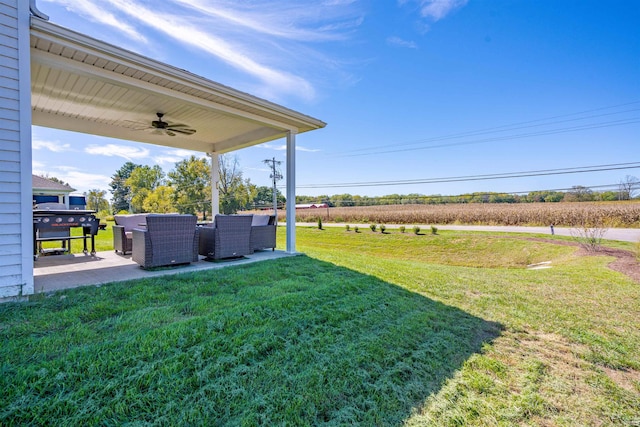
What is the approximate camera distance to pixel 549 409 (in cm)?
167

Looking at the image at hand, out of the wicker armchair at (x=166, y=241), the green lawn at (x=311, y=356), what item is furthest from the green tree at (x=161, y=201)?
the green lawn at (x=311, y=356)

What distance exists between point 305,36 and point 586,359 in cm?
863

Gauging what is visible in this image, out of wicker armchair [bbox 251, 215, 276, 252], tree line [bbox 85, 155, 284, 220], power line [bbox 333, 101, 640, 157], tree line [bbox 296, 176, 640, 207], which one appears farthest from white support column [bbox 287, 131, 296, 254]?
power line [bbox 333, 101, 640, 157]

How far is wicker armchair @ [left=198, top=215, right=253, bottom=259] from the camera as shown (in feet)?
15.9

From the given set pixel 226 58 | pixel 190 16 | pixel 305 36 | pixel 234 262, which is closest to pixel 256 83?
pixel 226 58

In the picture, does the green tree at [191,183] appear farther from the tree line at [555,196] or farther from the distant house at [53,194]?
the tree line at [555,196]

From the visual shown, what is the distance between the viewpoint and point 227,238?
4949mm

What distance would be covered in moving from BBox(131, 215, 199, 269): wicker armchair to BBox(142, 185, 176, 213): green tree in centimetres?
1848

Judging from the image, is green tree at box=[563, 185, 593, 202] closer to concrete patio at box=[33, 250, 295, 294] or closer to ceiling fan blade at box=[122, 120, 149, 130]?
concrete patio at box=[33, 250, 295, 294]

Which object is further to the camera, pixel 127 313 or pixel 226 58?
pixel 226 58

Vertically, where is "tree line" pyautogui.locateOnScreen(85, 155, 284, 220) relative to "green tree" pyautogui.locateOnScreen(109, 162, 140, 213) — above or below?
below

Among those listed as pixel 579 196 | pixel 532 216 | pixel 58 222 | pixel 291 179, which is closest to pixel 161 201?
pixel 58 222

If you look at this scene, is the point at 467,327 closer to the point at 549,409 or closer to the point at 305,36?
the point at 549,409

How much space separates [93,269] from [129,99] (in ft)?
9.81
